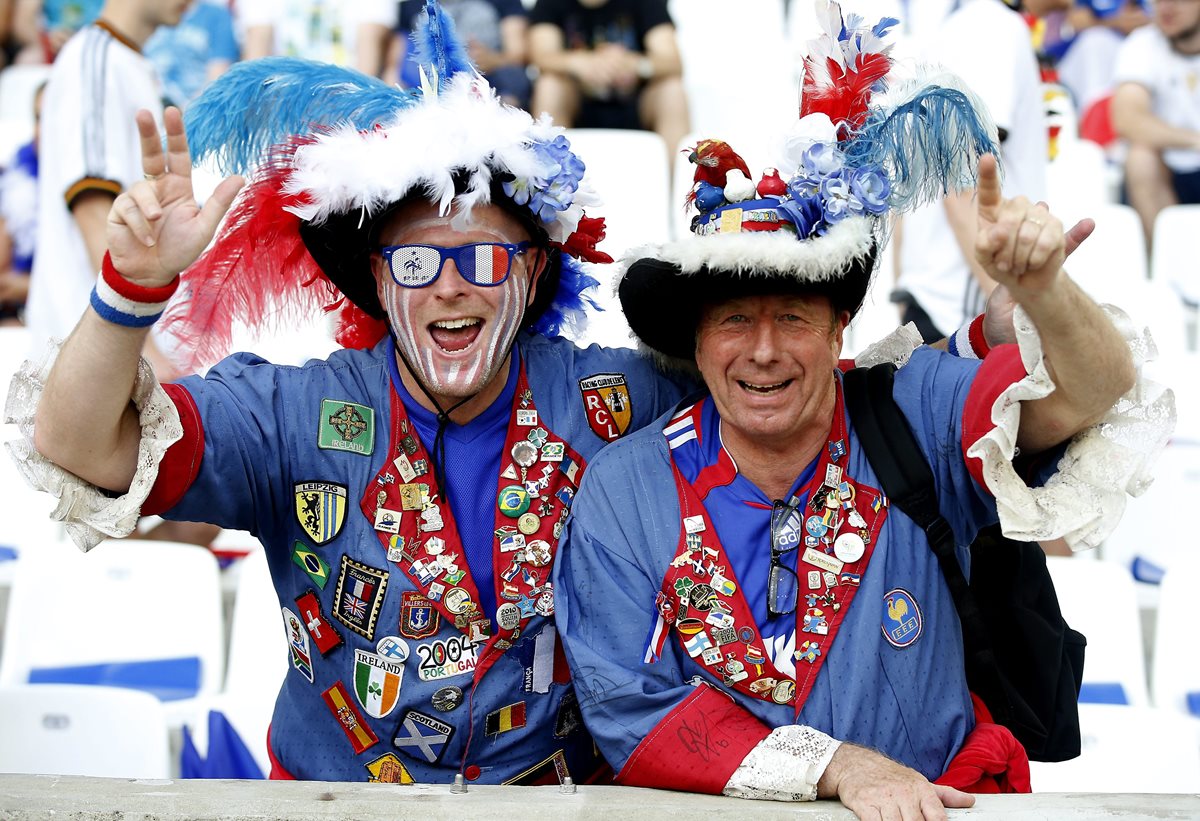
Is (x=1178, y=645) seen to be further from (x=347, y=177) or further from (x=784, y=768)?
(x=347, y=177)

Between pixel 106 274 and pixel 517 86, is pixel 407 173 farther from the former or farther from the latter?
pixel 517 86

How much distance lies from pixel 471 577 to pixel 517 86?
4.28 m

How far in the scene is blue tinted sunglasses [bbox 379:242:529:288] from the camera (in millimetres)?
2787

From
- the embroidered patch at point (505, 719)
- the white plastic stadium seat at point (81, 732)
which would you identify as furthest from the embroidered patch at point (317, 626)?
the white plastic stadium seat at point (81, 732)

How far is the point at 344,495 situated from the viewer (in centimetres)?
285

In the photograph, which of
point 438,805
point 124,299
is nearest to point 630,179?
point 124,299

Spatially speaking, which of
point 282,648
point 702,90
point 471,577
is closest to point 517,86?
point 702,90

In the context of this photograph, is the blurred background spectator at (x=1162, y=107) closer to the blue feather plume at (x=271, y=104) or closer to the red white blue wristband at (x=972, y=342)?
the red white blue wristband at (x=972, y=342)

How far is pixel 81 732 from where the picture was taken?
3.64m

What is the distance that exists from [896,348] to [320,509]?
4.05 feet

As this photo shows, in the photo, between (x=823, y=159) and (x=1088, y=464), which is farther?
(x=823, y=159)

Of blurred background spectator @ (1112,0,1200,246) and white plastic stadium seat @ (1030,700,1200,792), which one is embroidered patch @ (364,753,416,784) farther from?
blurred background spectator @ (1112,0,1200,246)

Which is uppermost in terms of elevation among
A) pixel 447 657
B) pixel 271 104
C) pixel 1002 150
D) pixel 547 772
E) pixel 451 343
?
pixel 1002 150

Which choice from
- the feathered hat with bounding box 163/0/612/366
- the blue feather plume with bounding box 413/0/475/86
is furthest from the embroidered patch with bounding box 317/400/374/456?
the blue feather plume with bounding box 413/0/475/86
